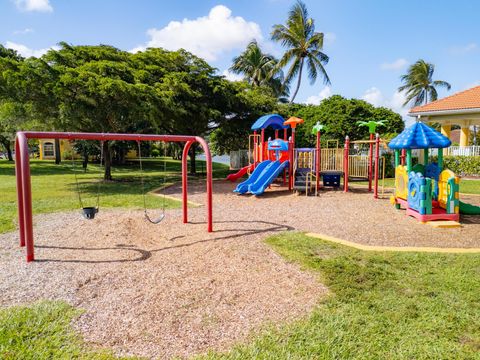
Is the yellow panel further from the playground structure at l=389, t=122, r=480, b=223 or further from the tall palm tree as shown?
the tall palm tree

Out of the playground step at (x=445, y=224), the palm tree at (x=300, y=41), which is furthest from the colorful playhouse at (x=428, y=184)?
the palm tree at (x=300, y=41)

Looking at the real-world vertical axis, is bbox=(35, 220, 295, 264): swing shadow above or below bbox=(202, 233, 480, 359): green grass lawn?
above

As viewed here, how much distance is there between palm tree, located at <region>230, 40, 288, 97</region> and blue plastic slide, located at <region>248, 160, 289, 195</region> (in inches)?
864

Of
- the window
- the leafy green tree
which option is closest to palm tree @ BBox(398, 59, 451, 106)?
the leafy green tree

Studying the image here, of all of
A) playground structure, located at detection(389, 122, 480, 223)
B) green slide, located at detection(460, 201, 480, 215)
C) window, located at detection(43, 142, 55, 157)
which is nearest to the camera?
playground structure, located at detection(389, 122, 480, 223)

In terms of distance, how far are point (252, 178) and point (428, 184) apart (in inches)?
247

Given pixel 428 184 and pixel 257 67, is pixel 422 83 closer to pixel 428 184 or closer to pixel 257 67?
pixel 257 67

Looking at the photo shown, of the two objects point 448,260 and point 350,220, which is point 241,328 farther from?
point 350,220

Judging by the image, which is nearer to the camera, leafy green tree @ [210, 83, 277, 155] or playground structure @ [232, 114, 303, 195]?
playground structure @ [232, 114, 303, 195]

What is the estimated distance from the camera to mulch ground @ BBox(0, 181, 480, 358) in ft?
10.1

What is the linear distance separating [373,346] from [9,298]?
3613 millimetres

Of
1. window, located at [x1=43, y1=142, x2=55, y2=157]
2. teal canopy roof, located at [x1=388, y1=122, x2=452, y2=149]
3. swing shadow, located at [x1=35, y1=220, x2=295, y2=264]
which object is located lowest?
swing shadow, located at [x1=35, y1=220, x2=295, y2=264]

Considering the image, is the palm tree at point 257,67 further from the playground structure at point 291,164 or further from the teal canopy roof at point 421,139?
the teal canopy roof at point 421,139

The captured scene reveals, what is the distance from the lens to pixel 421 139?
745 centimetres
